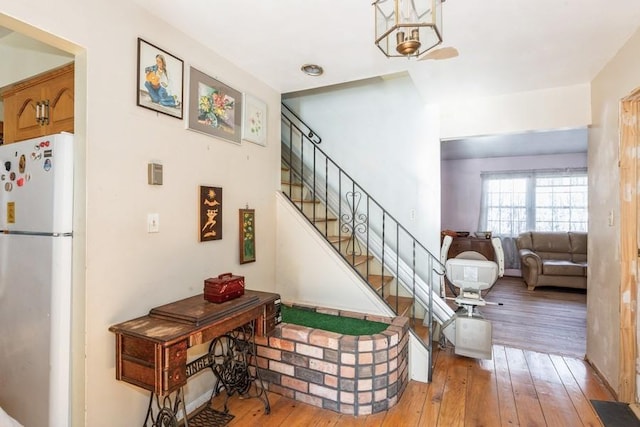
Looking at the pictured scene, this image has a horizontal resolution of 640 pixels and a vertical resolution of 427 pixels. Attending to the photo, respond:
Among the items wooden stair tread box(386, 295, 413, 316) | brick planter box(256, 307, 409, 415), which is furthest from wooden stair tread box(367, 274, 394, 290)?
brick planter box(256, 307, 409, 415)

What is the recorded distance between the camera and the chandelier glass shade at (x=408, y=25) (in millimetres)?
1125

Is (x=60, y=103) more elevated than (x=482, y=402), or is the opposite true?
(x=60, y=103)

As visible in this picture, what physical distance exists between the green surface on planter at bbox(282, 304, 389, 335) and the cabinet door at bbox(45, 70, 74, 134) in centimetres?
193

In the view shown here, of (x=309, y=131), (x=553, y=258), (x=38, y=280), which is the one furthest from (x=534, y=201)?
(x=38, y=280)

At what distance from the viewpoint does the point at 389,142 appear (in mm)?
3641

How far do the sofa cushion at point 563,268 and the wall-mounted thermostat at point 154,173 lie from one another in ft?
20.1

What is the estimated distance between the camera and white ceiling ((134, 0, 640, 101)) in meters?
1.80

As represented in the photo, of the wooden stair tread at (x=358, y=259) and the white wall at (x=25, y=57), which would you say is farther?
the wooden stair tread at (x=358, y=259)

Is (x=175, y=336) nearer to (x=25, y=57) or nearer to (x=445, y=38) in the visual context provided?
(x=25, y=57)

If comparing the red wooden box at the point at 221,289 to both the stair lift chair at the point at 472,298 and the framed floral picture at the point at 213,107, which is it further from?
the stair lift chair at the point at 472,298

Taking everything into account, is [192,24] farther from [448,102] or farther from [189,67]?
[448,102]

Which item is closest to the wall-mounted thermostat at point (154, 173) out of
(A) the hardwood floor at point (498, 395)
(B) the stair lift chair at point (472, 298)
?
(A) the hardwood floor at point (498, 395)

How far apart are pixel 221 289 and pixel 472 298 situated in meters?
2.23

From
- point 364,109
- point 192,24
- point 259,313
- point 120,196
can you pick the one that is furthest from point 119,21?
point 364,109
